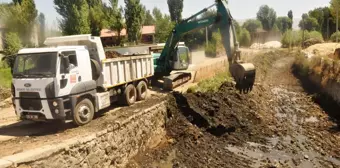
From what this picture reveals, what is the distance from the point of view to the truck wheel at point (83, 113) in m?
9.29

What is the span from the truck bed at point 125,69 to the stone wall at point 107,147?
5.31 ft

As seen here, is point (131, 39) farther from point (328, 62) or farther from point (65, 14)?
point (328, 62)

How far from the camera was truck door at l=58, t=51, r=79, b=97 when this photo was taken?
8.78 meters

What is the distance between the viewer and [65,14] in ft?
109

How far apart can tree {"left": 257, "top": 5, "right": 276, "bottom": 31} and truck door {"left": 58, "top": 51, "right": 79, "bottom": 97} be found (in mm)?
95265

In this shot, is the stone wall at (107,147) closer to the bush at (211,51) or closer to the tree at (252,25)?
the bush at (211,51)

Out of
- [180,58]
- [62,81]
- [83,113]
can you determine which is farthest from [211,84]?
[62,81]

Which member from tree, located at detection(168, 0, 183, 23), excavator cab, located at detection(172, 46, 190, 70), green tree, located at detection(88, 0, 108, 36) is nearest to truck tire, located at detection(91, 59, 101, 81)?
excavator cab, located at detection(172, 46, 190, 70)

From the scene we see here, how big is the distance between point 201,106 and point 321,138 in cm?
485

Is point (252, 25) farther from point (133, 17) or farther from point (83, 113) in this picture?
point (83, 113)

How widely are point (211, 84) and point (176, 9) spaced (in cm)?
3968

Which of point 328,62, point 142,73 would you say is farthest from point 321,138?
point 328,62

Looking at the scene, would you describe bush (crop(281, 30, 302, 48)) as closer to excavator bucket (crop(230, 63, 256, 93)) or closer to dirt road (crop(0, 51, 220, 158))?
excavator bucket (crop(230, 63, 256, 93))

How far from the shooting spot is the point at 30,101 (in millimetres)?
8914
